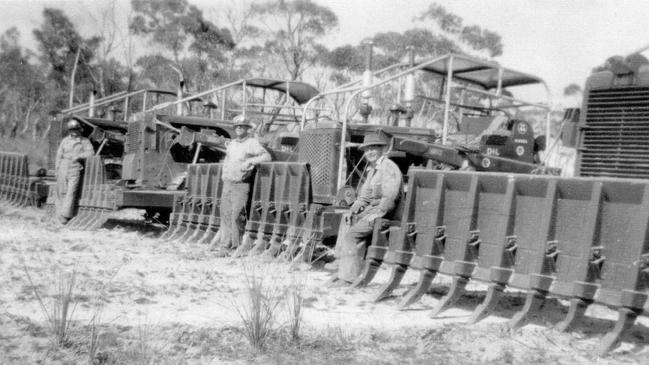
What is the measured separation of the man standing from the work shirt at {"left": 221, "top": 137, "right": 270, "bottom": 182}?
4.21 m

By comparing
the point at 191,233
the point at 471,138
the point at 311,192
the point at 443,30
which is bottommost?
the point at 191,233

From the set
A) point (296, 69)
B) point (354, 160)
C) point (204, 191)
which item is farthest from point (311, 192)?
point (296, 69)

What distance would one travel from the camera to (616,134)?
852cm

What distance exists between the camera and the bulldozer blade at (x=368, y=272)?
7.49m

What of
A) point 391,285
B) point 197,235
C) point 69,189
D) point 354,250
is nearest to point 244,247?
point 197,235

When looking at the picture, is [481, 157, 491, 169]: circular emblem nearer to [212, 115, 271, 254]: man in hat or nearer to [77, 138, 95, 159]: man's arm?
[212, 115, 271, 254]: man in hat

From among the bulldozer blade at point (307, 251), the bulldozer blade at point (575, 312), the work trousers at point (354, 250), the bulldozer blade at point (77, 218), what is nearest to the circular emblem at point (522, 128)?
the bulldozer blade at point (307, 251)

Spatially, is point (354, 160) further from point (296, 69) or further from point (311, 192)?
point (296, 69)

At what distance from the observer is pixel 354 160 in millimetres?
10258

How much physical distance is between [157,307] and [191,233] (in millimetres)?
5547

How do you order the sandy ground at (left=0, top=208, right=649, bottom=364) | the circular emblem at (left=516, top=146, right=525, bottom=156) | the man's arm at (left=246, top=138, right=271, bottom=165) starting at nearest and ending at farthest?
the sandy ground at (left=0, top=208, right=649, bottom=364) → the man's arm at (left=246, top=138, right=271, bottom=165) → the circular emblem at (left=516, top=146, right=525, bottom=156)

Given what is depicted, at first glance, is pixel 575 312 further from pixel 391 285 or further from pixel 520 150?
pixel 520 150

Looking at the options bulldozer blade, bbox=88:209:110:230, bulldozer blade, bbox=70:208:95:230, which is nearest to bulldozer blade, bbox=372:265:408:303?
bulldozer blade, bbox=88:209:110:230

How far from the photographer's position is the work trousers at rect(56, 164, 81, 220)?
43.3 ft
